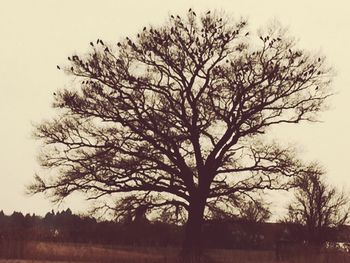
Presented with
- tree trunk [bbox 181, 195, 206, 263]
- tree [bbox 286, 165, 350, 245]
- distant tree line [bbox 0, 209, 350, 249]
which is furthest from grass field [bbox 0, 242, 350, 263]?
tree [bbox 286, 165, 350, 245]

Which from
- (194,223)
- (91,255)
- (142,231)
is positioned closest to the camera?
(91,255)

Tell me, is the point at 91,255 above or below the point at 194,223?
below

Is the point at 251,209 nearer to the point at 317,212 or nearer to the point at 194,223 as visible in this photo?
the point at 194,223

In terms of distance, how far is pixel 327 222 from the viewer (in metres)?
55.1

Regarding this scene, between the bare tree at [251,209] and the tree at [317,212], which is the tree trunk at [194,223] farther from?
the tree at [317,212]

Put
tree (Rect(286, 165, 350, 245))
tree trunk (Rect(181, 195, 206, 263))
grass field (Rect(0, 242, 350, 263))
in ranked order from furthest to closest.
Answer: tree (Rect(286, 165, 350, 245)) → tree trunk (Rect(181, 195, 206, 263)) → grass field (Rect(0, 242, 350, 263))

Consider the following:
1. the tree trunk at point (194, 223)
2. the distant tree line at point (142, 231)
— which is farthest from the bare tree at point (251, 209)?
the tree trunk at point (194, 223)

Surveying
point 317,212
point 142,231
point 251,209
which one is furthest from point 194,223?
point 317,212

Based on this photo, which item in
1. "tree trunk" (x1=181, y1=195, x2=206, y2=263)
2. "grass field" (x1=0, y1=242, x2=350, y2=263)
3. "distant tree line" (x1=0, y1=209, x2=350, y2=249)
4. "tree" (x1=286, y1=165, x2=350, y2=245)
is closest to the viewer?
"grass field" (x1=0, y1=242, x2=350, y2=263)

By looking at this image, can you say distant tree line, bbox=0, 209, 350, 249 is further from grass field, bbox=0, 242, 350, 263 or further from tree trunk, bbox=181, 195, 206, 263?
tree trunk, bbox=181, 195, 206, 263

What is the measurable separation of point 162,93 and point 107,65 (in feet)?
8.87

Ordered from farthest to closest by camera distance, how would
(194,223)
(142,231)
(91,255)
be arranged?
(142,231)
(194,223)
(91,255)

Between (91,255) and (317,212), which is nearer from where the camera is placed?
(91,255)

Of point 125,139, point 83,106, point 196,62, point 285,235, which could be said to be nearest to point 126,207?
point 125,139
